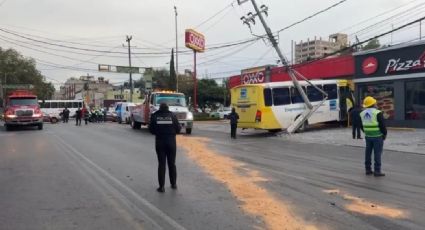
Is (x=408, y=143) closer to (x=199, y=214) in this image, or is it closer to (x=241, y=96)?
(x=241, y=96)

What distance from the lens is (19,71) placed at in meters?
94.9

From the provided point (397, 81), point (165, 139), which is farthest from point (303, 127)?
point (165, 139)

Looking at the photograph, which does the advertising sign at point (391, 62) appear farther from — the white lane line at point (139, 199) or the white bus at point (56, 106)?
the white bus at point (56, 106)

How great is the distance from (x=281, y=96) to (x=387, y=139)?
6.86m

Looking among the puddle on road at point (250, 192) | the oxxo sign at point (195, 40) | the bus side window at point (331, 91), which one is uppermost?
the oxxo sign at point (195, 40)

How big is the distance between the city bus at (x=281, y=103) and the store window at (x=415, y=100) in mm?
3661

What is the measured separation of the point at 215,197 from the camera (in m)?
9.05

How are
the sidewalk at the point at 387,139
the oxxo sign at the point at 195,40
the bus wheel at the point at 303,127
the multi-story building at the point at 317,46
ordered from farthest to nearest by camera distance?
the multi-story building at the point at 317,46 → the oxxo sign at the point at 195,40 → the bus wheel at the point at 303,127 → the sidewalk at the point at 387,139

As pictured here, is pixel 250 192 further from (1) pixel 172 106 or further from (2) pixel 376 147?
(1) pixel 172 106

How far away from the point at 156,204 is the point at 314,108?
21136 mm

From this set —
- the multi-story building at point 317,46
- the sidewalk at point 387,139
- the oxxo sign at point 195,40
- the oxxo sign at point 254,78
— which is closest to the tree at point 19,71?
the oxxo sign at point 195,40

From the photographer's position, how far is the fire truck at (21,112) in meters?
33.8

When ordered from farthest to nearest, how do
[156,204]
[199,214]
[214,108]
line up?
[214,108] → [156,204] → [199,214]

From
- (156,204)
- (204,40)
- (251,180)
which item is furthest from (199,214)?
(204,40)
